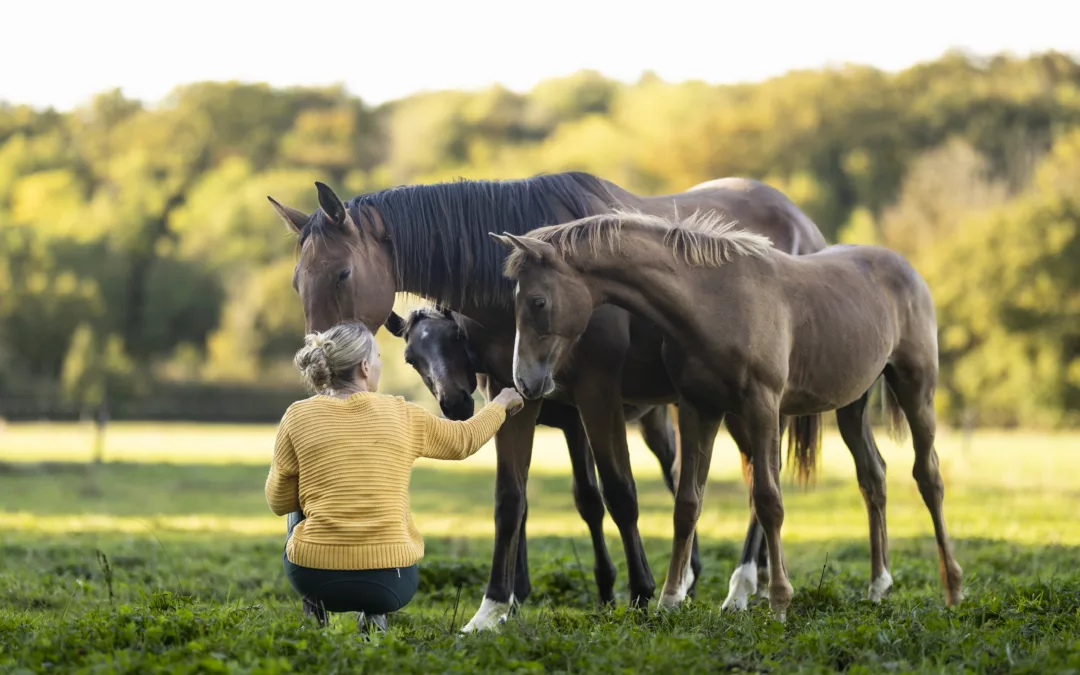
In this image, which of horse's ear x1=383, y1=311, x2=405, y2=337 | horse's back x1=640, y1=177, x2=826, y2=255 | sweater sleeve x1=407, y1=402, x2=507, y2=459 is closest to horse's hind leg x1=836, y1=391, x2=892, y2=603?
horse's back x1=640, y1=177, x2=826, y2=255

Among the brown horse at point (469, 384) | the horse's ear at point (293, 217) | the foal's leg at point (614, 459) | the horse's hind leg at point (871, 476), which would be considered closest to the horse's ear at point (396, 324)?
the brown horse at point (469, 384)

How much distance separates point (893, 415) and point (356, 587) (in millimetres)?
4491

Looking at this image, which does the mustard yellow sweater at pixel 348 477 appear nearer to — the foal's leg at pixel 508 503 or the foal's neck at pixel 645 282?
the foal's neck at pixel 645 282

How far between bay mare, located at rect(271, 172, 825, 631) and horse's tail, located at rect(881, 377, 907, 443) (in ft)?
6.33

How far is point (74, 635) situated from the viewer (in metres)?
4.61

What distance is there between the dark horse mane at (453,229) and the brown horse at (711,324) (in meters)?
0.61

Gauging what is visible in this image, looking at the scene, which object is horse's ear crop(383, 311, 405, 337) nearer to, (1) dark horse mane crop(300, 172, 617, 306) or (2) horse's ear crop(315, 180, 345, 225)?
(1) dark horse mane crop(300, 172, 617, 306)

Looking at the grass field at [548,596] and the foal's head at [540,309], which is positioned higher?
the foal's head at [540,309]

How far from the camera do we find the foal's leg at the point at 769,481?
19.2 feet

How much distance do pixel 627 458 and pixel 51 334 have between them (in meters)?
58.3

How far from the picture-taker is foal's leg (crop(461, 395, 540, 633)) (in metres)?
6.44

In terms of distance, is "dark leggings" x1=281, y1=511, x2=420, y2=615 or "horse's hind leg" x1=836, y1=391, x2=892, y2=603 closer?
"dark leggings" x1=281, y1=511, x2=420, y2=615

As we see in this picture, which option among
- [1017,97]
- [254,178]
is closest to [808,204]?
[1017,97]

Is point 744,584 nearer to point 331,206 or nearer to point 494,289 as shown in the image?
point 494,289
